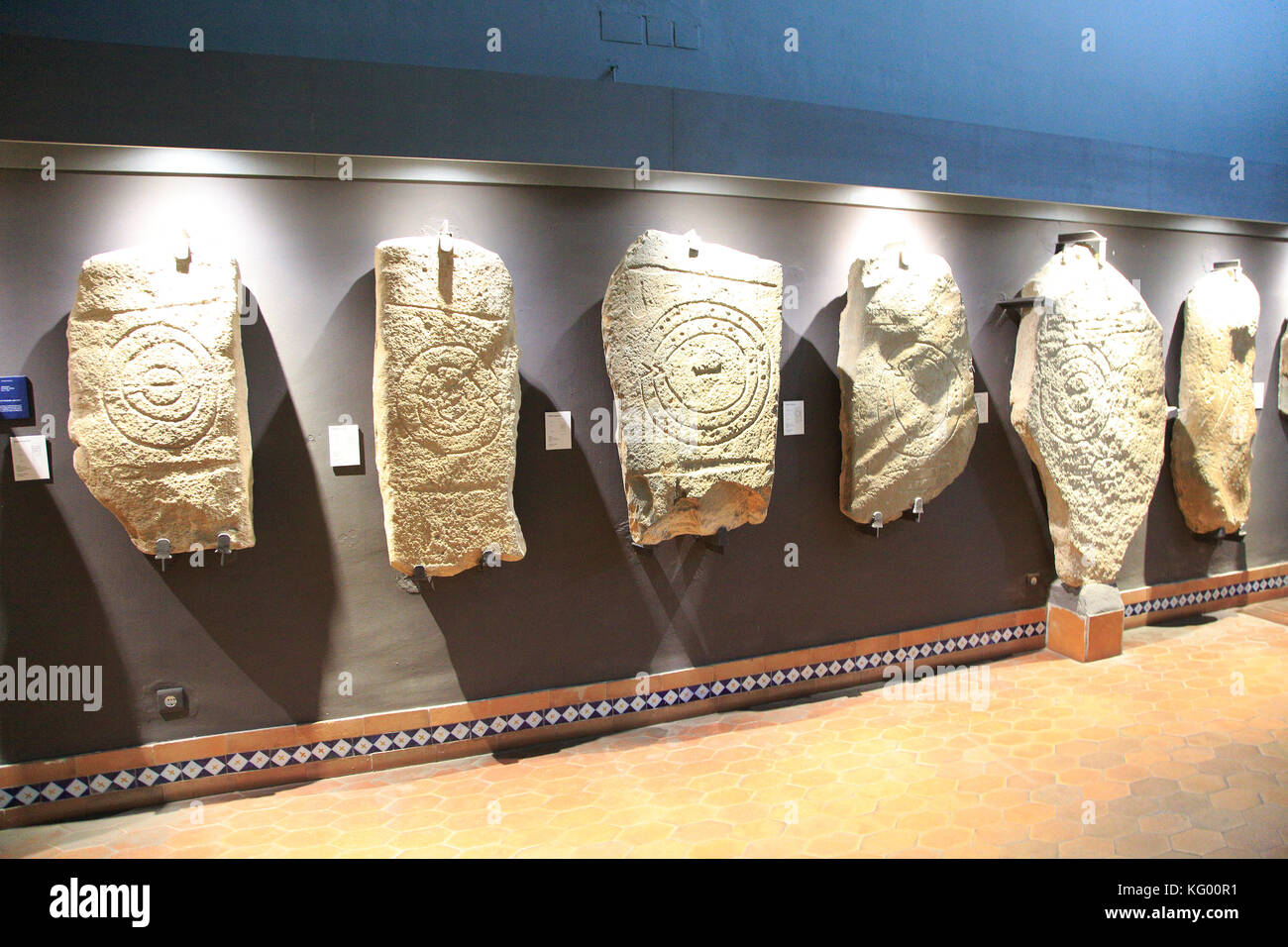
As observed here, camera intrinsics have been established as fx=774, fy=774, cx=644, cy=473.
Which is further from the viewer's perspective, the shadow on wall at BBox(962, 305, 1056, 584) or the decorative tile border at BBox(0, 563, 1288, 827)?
the shadow on wall at BBox(962, 305, 1056, 584)

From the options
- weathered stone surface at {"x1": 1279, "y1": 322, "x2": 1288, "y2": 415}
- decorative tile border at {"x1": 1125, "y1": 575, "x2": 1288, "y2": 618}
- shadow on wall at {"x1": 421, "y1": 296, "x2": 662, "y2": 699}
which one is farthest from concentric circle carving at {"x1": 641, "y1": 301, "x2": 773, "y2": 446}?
weathered stone surface at {"x1": 1279, "y1": 322, "x2": 1288, "y2": 415}

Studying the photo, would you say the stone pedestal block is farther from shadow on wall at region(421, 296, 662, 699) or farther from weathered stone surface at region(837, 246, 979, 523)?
shadow on wall at region(421, 296, 662, 699)

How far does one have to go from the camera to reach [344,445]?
2930mm

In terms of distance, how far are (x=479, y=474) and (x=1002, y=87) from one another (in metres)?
3.50

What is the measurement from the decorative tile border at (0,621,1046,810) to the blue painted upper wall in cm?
266

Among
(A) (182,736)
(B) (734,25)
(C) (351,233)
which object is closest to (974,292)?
(B) (734,25)

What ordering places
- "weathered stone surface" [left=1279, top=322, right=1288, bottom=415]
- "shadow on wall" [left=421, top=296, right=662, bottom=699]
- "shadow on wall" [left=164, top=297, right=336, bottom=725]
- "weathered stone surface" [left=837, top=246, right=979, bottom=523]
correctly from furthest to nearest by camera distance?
"weathered stone surface" [left=1279, top=322, right=1288, bottom=415] < "weathered stone surface" [left=837, top=246, right=979, bottom=523] < "shadow on wall" [left=421, top=296, right=662, bottom=699] < "shadow on wall" [left=164, top=297, right=336, bottom=725]

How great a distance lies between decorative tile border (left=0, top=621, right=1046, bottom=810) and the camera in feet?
9.00

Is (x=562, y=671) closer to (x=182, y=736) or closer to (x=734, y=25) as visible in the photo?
(x=182, y=736)

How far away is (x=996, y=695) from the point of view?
11.6ft

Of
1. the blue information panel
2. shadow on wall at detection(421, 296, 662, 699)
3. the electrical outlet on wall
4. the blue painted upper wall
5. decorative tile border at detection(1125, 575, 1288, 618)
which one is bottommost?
decorative tile border at detection(1125, 575, 1288, 618)

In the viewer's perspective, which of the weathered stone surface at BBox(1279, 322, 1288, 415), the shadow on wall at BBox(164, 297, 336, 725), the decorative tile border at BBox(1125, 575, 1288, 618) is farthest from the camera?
the weathered stone surface at BBox(1279, 322, 1288, 415)

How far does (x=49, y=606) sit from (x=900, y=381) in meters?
3.40

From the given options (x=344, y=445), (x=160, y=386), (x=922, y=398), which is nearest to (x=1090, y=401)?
(x=922, y=398)
